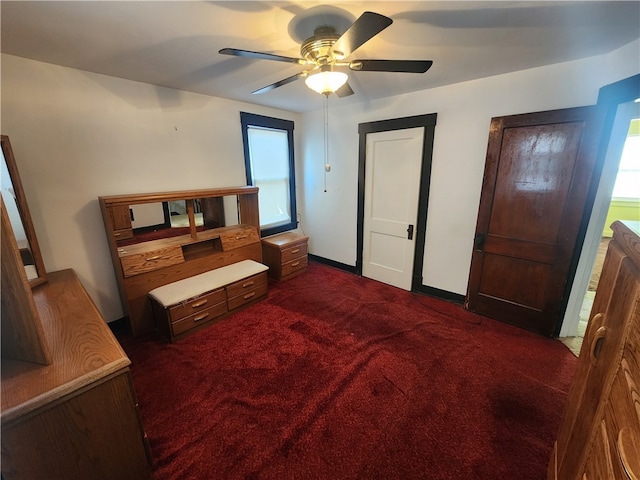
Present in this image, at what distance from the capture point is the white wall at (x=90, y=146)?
1939mm

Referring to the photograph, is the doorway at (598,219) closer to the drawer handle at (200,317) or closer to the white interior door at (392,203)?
the white interior door at (392,203)

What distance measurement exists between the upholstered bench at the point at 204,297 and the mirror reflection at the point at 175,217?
537mm

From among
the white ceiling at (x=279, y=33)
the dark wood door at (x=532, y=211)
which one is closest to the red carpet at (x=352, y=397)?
the dark wood door at (x=532, y=211)

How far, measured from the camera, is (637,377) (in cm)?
64

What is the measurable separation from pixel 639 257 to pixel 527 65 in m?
2.16

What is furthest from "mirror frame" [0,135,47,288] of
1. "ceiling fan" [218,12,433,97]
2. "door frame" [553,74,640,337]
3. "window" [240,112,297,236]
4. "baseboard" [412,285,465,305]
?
"door frame" [553,74,640,337]

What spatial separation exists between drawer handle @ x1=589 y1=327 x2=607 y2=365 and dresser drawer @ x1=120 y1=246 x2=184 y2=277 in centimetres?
293

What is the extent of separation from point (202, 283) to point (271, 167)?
1967 millimetres

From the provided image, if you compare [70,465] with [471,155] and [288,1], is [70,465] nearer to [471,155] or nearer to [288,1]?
[288,1]

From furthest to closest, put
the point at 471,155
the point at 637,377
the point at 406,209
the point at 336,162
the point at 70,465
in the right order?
1. the point at 336,162
2. the point at 406,209
3. the point at 471,155
4. the point at 70,465
5. the point at 637,377

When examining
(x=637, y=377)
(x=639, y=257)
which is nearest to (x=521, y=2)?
(x=639, y=257)

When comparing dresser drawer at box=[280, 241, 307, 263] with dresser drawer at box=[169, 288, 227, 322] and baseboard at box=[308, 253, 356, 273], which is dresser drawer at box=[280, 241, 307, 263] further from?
dresser drawer at box=[169, 288, 227, 322]

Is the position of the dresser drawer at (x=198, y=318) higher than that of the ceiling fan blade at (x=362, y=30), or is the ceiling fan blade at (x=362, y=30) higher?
the ceiling fan blade at (x=362, y=30)

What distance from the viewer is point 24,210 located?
5.96 feet
